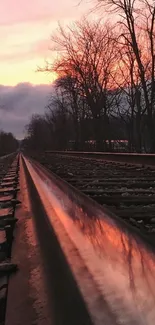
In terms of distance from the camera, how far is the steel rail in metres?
2.00

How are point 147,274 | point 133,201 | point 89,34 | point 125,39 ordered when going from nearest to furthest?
point 147,274 < point 133,201 < point 125,39 < point 89,34

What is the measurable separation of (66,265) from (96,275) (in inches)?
13.0

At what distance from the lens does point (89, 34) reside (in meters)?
41.0

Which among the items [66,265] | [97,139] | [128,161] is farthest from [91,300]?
[97,139]

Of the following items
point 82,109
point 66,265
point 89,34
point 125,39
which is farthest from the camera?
point 82,109

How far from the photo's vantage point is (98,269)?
2.71 m

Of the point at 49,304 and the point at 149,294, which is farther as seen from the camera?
the point at 49,304

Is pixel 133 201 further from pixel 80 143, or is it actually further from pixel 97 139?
pixel 80 143

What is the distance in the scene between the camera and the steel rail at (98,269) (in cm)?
200

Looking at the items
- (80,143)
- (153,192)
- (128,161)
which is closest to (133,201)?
(153,192)

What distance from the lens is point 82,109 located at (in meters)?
54.3

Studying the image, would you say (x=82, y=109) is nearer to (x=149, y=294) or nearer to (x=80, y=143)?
(x=80, y=143)

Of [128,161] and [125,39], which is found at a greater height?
[125,39]

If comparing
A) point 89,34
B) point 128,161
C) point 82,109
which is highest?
point 89,34
